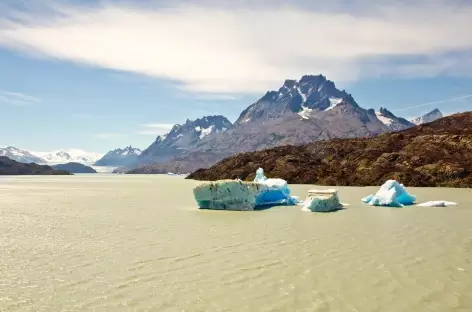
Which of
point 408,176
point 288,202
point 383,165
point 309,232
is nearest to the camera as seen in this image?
point 309,232

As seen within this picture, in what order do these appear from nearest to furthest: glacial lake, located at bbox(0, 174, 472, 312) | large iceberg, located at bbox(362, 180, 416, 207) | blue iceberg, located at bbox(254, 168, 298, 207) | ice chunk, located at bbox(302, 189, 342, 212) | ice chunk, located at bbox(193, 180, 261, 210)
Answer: glacial lake, located at bbox(0, 174, 472, 312) < ice chunk, located at bbox(302, 189, 342, 212) < ice chunk, located at bbox(193, 180, 261, 210) < large iceberg, located at bbox(362, 180, 416, 207) < blue iceberg, located at bbox(254, 168, 298, 207)

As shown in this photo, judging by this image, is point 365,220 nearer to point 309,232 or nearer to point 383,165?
point 309,232

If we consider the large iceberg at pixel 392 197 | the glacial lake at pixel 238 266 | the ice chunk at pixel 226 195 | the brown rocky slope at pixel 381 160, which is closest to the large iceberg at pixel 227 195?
the ice chunk at pixel 226 195

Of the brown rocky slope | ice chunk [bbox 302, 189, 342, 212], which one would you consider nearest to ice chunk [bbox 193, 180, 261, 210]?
ice chunk [bbox 302, 189, 342, 212]

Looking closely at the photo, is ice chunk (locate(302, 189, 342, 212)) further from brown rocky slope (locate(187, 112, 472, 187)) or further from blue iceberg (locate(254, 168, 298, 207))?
brown rocky slope (locate(187, 112, 472, 187))

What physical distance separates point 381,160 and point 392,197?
55.8 metres

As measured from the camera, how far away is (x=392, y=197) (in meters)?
37.2

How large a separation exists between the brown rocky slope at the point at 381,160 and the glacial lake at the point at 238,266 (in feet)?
188

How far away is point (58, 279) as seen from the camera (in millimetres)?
12938


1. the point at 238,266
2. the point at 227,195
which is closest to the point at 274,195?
the point at 227,195

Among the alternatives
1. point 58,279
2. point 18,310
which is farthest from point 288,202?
point 18,310

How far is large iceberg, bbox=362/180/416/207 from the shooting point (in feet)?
122

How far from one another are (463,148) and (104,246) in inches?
3260

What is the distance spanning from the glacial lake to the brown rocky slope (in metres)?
57.2
